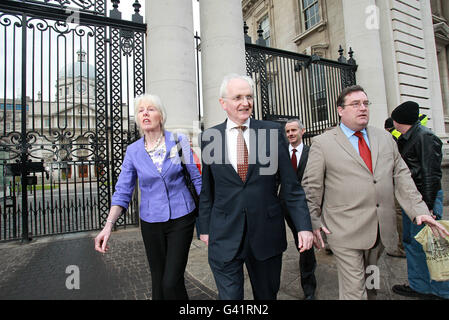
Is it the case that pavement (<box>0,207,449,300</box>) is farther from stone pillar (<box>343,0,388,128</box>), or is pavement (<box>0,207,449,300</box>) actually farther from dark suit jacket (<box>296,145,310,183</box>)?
stone pillar (<box>343,0,388,128</box>)

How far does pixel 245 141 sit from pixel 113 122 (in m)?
4.92

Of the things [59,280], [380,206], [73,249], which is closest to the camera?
[380,206]

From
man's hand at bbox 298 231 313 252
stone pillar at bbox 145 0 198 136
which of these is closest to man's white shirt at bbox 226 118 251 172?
man's hand at bbox 298 231 313 252

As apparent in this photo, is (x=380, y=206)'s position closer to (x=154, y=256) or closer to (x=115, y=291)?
(x=154, y=256)

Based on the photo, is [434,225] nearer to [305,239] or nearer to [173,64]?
[305,239]

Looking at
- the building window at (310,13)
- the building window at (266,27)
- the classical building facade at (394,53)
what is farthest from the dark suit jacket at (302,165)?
the building window at (266,27)

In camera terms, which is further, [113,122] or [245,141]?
[113,122]

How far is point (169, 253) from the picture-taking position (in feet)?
6.79

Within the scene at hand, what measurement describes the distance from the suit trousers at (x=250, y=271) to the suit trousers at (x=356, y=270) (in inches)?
23.7

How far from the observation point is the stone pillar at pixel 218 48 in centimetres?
557

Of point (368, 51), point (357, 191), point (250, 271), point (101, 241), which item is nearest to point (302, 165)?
point (357, 191)

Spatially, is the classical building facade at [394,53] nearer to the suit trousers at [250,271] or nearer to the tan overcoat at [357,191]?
the tan overcoat at [357,191]

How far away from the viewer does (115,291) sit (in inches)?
115
